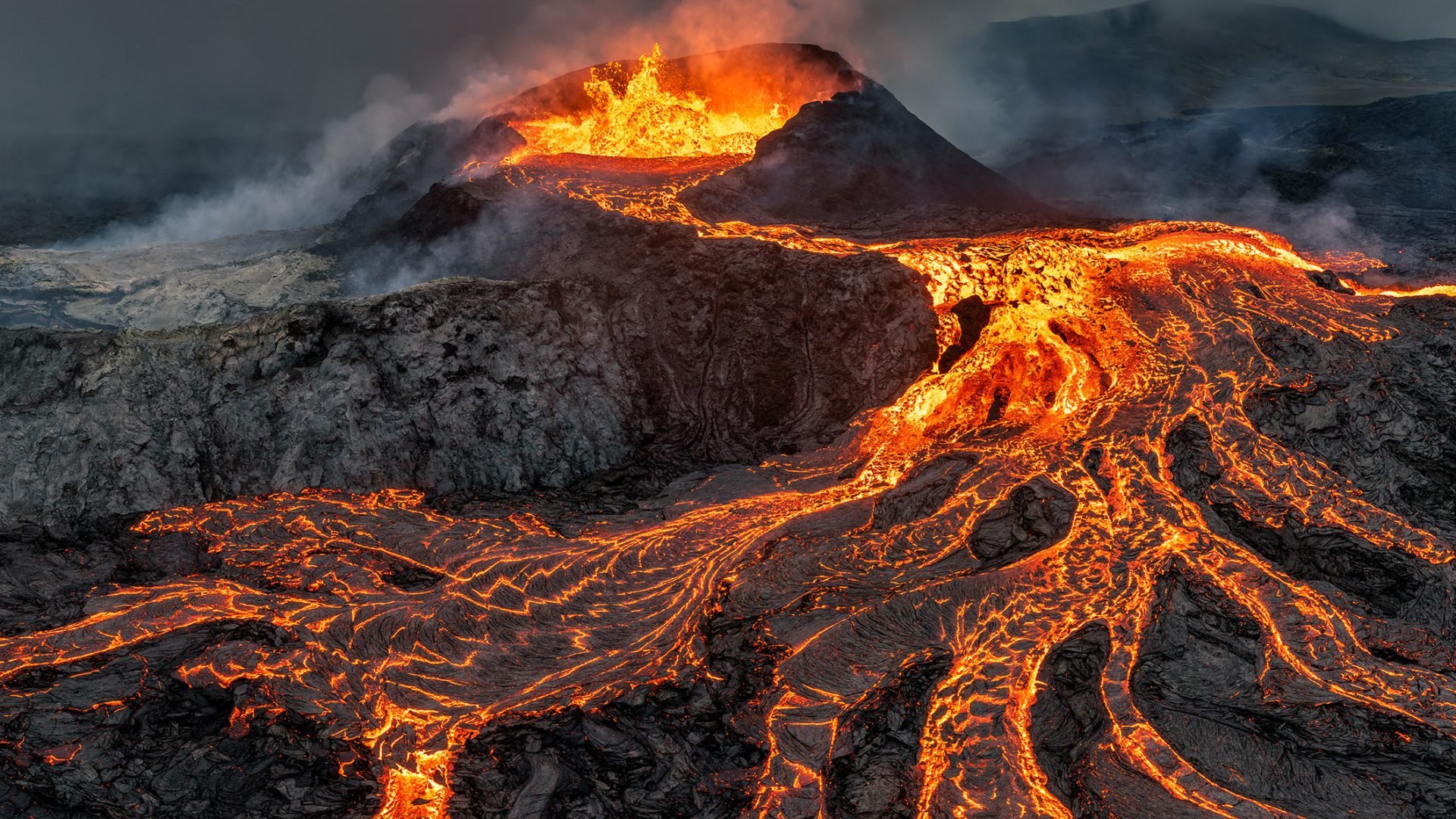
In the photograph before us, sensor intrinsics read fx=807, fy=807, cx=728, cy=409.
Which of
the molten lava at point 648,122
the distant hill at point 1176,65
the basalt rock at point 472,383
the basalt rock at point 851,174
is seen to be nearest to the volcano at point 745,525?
the basalt rock at point 472,383

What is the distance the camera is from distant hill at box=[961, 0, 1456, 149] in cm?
8481

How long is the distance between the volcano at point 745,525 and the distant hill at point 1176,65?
56669 mm

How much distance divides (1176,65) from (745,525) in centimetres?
10680

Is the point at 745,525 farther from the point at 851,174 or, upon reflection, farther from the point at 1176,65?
the point at 1176,65

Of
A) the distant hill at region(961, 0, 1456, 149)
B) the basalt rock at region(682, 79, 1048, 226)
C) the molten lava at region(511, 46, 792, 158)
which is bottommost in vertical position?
the basalt rock at region(682, 79, 1048, 226)

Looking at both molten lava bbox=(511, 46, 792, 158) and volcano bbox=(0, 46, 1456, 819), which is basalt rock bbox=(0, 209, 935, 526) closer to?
volcano bbox=(0, 46, 1456, 819)

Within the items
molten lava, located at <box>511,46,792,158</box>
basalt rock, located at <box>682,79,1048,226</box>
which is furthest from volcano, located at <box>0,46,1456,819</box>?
molten lava, located at <box>511,46,792,158</box>

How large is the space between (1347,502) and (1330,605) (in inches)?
133

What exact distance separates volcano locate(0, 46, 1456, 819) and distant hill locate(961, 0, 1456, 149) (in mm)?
56669

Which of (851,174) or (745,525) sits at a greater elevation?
(851,174)

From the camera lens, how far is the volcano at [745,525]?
1202 centimetres

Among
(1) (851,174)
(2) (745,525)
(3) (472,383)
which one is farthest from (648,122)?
(2) (745,525)

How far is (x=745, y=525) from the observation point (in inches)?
699

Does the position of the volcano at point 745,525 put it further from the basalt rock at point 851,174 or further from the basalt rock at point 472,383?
the basalt rock at point 851,174
